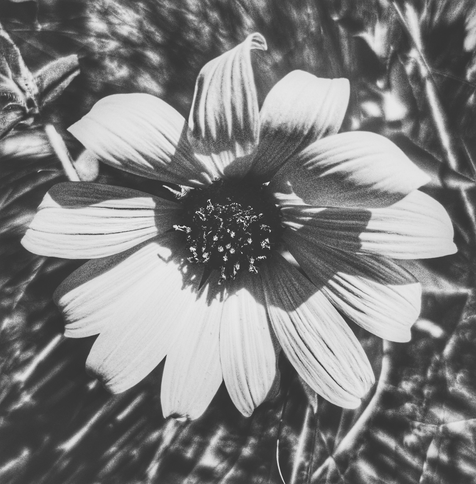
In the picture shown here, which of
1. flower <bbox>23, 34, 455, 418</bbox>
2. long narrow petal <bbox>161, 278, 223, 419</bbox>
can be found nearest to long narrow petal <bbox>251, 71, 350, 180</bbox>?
flower <bbox>23, 34, 455, 418</bbox>

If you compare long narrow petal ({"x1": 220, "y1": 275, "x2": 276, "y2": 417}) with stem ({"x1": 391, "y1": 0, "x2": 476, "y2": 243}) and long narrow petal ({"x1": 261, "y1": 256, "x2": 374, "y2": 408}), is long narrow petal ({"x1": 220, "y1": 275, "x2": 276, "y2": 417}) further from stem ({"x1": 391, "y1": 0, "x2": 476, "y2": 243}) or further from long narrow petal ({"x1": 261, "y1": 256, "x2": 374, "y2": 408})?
stem ({"x1": 391, "y1": 0, "x2": 476, "y2": 243})

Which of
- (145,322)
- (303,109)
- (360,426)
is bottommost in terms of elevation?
(360,426)

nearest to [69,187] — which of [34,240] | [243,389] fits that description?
[34,240]

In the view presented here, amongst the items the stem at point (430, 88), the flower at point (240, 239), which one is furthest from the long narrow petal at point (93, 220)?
the stem at point (430, 88)

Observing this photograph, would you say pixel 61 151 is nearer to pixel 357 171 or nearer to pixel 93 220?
pixel 93 220

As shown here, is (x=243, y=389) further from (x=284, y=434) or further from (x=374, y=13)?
(x=374, y=13)

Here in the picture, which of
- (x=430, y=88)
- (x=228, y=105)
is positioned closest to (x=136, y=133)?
(x=228, y=105)
